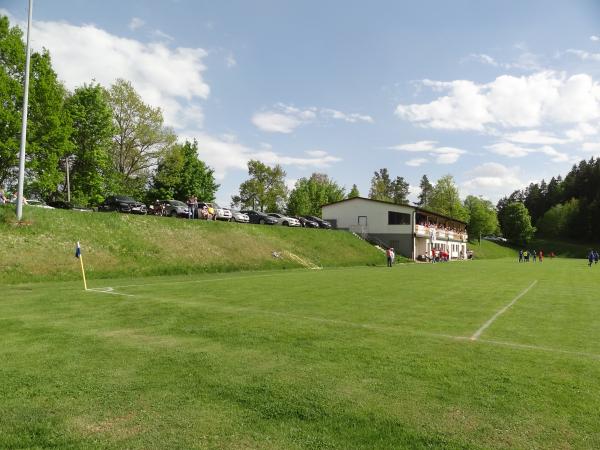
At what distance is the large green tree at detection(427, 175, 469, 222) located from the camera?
3669 inches

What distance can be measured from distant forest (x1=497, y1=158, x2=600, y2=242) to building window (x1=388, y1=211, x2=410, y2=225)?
8167 centimetres

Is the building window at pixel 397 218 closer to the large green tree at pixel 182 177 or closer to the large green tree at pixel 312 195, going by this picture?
the large green tree at pixel 312 195

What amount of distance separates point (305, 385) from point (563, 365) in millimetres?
4066

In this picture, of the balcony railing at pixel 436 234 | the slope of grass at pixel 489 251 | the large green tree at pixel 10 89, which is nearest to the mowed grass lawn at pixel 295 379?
the large green tree at pixel 10 89

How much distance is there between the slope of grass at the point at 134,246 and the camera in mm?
21578

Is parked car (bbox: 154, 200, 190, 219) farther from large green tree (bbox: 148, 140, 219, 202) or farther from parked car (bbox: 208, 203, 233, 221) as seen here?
large green tree (bbox: 148, 140, 219, 202)

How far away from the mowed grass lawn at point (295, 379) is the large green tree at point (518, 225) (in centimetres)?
11000

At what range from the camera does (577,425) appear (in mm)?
4449

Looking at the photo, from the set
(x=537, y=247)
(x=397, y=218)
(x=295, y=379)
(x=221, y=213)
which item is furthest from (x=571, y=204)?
(x=295, y=379)

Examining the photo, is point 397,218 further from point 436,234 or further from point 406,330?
point 406,330

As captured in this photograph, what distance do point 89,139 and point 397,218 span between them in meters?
39.5

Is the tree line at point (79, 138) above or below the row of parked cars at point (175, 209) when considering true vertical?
above

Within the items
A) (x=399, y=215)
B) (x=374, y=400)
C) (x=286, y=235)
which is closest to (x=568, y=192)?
(x=399, y=215)

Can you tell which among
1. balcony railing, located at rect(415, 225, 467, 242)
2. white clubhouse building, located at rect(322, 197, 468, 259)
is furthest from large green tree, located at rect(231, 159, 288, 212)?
balcony railing, located at rect(415, 225, 467, 242)
